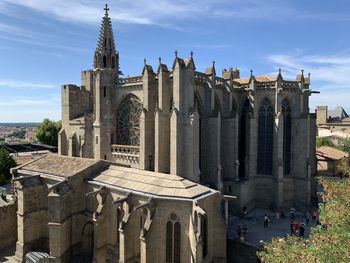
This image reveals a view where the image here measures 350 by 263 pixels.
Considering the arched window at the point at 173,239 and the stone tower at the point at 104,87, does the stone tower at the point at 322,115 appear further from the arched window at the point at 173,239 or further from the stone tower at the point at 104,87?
the arched window at the point at 173,239

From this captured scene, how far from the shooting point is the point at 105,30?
1100 inches

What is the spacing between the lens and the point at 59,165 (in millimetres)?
22531

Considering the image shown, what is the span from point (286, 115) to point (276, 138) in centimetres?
306

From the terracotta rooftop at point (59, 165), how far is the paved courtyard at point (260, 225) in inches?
500

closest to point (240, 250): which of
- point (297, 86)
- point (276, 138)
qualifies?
point (276, 138)

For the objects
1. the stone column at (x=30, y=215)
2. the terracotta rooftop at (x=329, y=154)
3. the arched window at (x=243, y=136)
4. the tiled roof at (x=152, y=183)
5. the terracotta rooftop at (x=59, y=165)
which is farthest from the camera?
the terracotta rooftop at (x=329, y=154)

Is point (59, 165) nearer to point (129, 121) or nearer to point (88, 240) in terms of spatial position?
point (88, 240)

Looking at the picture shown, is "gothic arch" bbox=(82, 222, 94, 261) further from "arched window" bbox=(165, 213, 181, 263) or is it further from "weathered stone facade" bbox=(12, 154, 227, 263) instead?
"arched window" bbox=(165, 213, 181, 263)

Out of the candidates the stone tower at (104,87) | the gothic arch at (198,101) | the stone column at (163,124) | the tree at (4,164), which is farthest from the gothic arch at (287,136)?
the tree at (4,164)

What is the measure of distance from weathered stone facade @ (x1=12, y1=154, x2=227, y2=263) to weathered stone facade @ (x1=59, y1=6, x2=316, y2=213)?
12.1ft

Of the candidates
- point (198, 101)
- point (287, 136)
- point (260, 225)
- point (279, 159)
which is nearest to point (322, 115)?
point (287, 136)

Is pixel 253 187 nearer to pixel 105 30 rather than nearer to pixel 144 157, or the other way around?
pixel 144 157

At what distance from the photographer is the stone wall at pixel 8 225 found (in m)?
22.2

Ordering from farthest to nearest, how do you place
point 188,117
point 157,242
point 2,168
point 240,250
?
point 2,168 → point 188,117 → point 240,250 → point 157,242
